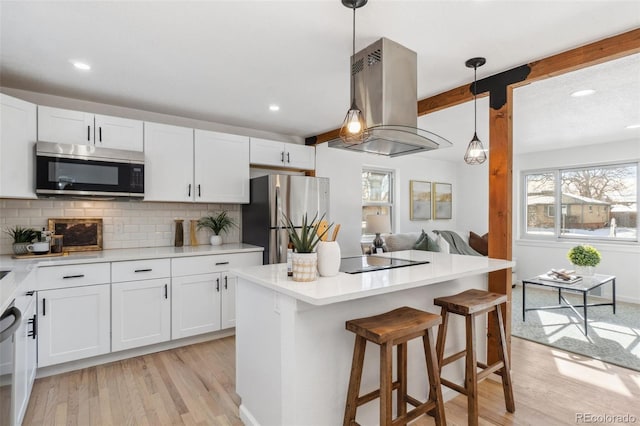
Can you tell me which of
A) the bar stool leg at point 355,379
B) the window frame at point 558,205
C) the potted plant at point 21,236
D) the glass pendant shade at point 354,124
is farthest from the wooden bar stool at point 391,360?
the window frame at point 558,205

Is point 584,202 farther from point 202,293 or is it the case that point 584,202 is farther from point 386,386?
point 202,293

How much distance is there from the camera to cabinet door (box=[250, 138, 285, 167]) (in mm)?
3919

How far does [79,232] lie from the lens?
312cm

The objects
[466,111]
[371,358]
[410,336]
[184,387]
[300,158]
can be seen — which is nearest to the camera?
[410,336]

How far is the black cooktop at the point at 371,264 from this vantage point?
6.84 feet

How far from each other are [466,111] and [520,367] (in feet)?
8.30

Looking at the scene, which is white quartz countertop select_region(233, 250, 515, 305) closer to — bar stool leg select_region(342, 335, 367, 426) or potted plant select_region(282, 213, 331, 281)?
potted plant select_region(282, 213, 331, 281)

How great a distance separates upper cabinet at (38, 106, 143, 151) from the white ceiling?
0.76ft

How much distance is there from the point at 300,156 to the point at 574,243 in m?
4.51

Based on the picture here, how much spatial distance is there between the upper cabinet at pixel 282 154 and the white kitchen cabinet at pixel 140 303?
5.24 feet

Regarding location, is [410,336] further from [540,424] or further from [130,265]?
[130,265]

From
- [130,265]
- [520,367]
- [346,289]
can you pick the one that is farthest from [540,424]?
[130,265]

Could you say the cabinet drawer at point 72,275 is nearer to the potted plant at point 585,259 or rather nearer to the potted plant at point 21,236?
the potted plant at point 21,236

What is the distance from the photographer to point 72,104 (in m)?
3.11
